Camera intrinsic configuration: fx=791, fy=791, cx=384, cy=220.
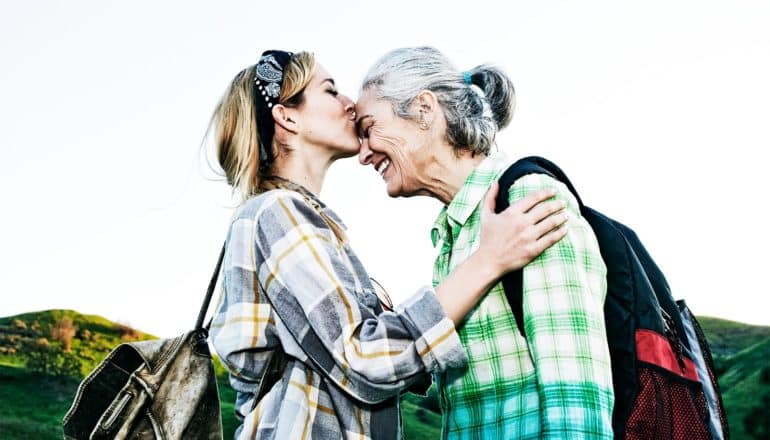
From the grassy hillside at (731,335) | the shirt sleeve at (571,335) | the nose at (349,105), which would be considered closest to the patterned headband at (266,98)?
the nose at (349,105)

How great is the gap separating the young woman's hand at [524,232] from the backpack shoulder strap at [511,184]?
0.08m

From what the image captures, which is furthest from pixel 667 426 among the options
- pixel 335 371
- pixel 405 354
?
pixel 335 371

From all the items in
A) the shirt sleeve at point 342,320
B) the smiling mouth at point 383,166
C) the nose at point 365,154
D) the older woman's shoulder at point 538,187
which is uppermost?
the nose at point 365,154

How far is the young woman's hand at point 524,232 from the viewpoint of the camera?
247cm

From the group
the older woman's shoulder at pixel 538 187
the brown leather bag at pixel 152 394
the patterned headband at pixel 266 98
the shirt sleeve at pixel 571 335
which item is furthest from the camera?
the patterned headband at pixel 266 98

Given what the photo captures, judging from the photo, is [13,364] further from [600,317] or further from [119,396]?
[600,317]

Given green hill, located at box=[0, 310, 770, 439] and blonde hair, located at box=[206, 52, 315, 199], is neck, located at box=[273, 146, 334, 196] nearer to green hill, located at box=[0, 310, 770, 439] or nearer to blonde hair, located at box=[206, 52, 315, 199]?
blonde hair, located at box=[206, 52, 315, 199]

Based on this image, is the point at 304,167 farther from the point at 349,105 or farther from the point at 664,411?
the point at 664,411

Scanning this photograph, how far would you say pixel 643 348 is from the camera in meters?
2.40

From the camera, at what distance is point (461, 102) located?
324cm

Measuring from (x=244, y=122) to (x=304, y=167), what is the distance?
0.33 metres

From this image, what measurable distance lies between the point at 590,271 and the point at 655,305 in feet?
0.80

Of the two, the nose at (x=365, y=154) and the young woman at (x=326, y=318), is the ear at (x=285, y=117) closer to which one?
the nose at (x=365, y=154)

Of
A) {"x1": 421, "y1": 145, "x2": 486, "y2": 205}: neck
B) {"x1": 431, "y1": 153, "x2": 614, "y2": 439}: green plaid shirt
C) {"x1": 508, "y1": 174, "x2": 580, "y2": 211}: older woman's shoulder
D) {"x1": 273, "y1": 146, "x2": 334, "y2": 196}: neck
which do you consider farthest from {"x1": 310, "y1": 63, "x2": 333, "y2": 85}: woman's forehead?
{"x1": 508, "y1": 174, "x2": 580, "y2": 211}: older woman's shoulder
